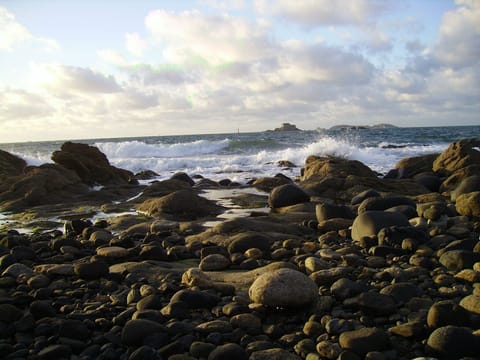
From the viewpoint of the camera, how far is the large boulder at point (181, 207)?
825 centimetres

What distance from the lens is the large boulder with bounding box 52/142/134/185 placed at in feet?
45.6

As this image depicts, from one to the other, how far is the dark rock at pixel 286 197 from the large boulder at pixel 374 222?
326 cm

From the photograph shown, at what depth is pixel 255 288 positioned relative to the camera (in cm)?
320

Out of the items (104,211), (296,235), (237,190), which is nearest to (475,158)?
(237,190)

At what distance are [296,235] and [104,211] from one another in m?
5.19

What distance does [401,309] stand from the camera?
301 cm

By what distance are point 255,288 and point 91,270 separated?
1.96 m

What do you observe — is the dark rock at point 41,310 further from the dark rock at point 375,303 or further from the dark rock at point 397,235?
the dark rock at point 397,235

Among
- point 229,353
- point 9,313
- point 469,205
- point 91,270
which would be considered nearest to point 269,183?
point 469,205

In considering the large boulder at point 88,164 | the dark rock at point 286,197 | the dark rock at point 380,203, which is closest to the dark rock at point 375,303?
the dark rock at point 380,203

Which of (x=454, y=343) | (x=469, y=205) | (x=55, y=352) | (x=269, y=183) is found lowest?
(x=269, y=183)

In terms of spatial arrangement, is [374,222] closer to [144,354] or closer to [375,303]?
[375,303]

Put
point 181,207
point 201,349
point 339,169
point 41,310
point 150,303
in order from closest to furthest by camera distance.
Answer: point 201,349 < point 41,310 < point 150,303 < point 181,207 < point 339,169

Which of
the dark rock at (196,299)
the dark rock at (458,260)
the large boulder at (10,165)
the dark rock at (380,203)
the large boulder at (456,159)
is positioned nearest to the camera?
the dark rock at (196,299)
